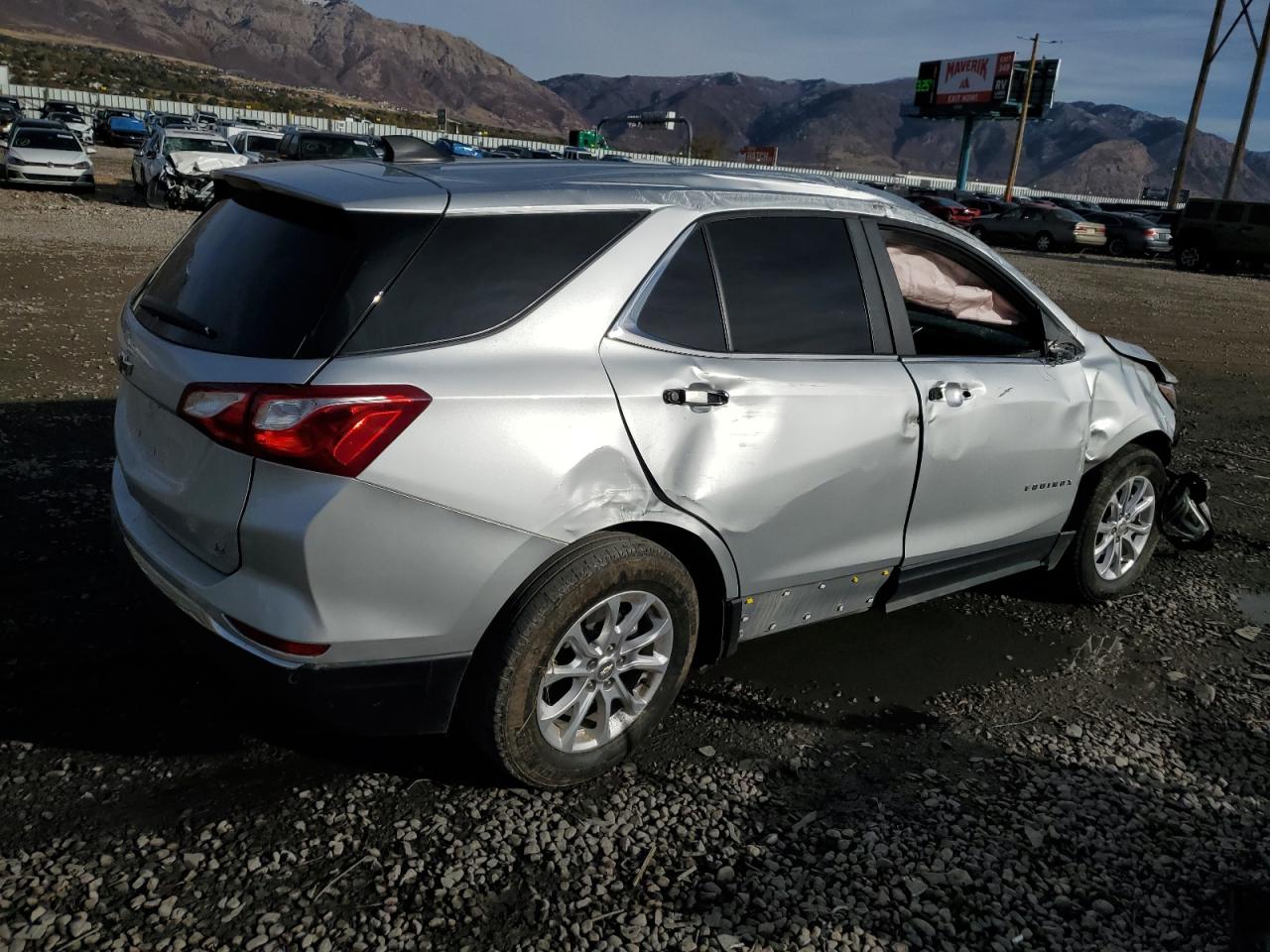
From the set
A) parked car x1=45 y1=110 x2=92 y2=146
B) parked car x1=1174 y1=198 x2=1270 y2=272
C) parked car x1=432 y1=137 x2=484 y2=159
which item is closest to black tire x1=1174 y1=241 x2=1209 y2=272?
parked car x1=1174 y1=198 x2=1270 y2=272

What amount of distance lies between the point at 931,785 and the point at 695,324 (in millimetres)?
1592

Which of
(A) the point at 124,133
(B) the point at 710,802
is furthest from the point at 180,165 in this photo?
(A) the point at 124,133

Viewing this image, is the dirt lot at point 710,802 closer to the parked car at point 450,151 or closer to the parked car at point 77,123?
the parked car at point 450,151

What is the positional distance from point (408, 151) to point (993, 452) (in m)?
2.35

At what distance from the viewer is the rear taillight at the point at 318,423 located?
2393 mm

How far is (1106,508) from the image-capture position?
14.4 ft

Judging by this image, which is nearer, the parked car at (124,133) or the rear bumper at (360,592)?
the rear bumper at (360,592)

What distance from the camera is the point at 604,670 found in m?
2.95

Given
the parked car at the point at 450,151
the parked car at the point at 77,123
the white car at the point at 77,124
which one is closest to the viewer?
the parked car at the point at 450,151

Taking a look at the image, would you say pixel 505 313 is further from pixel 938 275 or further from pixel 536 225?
pixel 938 275

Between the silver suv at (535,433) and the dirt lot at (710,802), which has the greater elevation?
the silver suv at (535,433)

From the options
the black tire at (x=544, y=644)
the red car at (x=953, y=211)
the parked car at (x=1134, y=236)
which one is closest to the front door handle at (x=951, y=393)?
the black tire at (x=544, y=644)

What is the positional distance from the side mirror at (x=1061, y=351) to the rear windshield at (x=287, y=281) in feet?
8.62

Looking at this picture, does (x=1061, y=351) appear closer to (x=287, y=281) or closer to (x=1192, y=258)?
(x=287, y=281)
